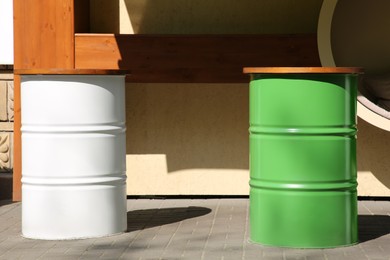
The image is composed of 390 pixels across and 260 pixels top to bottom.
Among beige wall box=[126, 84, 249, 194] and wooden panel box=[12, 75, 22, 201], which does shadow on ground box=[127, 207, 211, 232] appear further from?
wooden panel box=[12, 75, 22, 201]

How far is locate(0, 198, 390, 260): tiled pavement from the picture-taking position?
23.9ft

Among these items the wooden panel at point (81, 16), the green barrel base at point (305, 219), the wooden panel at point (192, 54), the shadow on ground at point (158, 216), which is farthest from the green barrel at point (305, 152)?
the wooden panel at point (81, 16)

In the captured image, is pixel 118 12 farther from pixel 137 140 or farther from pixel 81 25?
pixel 137 140

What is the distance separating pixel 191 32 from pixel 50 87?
2969 millimetres

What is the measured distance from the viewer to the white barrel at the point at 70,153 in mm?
7863

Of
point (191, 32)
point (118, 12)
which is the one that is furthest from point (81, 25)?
point (191, 32)

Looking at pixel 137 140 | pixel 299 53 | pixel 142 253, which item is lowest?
pixel 142 253

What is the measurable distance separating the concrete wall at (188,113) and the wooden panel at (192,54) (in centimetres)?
34

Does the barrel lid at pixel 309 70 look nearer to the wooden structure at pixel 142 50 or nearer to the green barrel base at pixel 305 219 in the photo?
the green barrel base at pixel 305 219

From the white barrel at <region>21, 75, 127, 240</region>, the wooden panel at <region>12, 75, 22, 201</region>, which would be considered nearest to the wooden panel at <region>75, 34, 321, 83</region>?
the wooden panel at <region>12, 75, 22, 201</region>

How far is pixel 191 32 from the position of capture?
10539 millimetres

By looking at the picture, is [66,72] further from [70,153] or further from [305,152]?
[305,152]

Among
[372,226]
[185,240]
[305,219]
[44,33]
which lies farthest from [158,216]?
[44,33]

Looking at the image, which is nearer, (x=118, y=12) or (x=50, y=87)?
(x=50, y=87)
